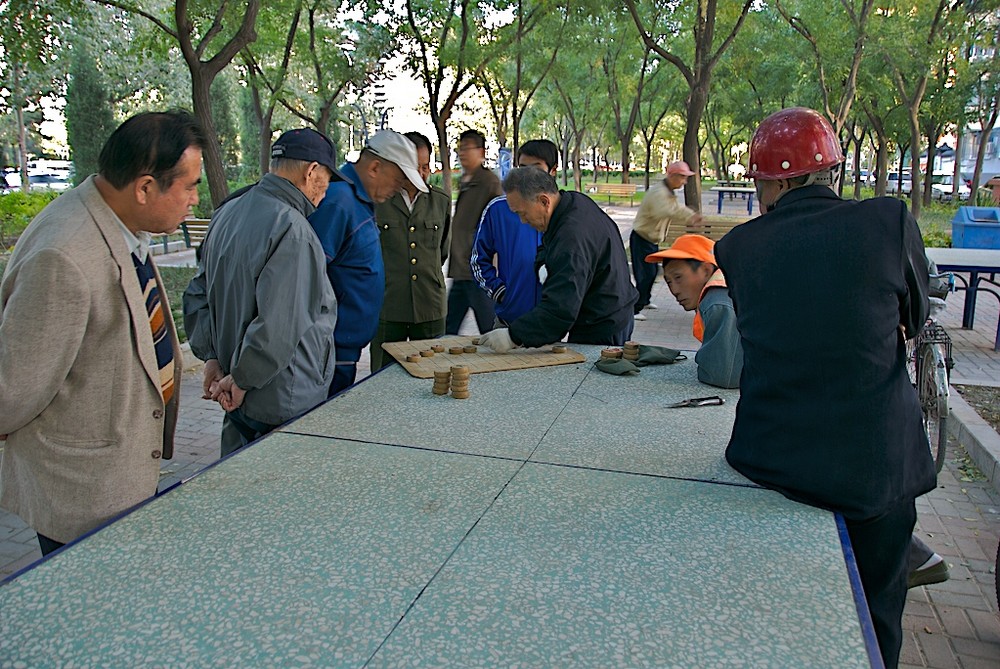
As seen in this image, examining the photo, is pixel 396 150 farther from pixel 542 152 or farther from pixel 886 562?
pixel 886 562

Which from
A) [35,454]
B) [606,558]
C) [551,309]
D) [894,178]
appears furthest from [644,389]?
[894,178]

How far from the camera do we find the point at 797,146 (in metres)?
2.02

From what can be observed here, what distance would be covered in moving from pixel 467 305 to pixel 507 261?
46.5 inches

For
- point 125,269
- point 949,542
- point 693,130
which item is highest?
point 693,130

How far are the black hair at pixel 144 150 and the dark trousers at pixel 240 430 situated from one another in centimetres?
106

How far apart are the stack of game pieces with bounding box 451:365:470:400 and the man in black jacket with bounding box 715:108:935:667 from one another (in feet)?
3.64

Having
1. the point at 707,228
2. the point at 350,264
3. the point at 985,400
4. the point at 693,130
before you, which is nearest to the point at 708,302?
the point at 350,264

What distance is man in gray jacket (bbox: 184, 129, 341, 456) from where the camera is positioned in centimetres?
253

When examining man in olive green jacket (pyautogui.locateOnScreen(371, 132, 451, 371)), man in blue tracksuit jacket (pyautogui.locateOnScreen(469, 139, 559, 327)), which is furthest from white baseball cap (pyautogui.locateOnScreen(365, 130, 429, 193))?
man in olive green jacket (pyautogui.locateOnScreen(371, 132, 451, 371))

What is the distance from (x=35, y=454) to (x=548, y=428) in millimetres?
1444

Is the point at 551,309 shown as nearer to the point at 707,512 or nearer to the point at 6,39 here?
the point at 707,512

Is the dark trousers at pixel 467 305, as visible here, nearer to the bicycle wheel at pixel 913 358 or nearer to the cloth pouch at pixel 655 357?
the cloth pouch at pixel 655 357

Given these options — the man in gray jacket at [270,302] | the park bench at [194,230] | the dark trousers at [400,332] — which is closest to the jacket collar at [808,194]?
the man in gray jacket at [270,302]

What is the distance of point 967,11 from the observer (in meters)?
17.6
